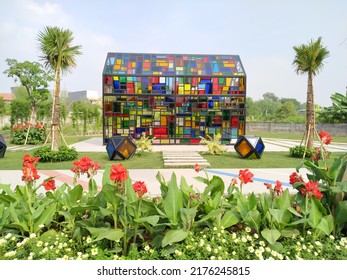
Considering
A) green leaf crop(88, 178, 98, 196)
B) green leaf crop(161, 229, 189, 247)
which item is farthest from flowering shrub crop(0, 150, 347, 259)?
green leaf crop(88, 178, 98, 196)

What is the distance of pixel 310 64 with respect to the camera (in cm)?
979

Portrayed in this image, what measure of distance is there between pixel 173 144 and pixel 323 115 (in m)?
21.0

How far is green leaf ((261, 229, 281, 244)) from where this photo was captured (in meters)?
2.19

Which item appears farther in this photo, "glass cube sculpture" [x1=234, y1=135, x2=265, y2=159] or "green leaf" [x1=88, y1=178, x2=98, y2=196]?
"glass cube sculpture" [x1=234, y1=135, x2=265, y2=159]

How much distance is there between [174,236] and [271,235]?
842 millimetres

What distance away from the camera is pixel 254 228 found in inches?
96.7

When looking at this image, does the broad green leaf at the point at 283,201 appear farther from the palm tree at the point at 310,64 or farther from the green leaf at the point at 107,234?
the palm tree at the point at 310,64

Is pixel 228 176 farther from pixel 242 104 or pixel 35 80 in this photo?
pixel 35 80

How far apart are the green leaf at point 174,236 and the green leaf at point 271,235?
0.68m

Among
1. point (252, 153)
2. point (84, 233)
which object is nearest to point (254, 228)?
point (84, 233)

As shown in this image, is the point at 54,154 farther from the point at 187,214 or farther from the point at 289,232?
the point at 289,232

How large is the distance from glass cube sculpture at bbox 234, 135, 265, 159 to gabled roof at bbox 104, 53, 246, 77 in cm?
584

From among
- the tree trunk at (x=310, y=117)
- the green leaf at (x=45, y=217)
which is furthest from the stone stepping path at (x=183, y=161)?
the green leaf at (x=45, y=217)

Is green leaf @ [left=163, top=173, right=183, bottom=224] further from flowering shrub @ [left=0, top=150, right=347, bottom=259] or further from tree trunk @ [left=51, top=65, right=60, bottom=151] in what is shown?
tree trunk @ [left=51, top=65, right=60, bottom=151]
